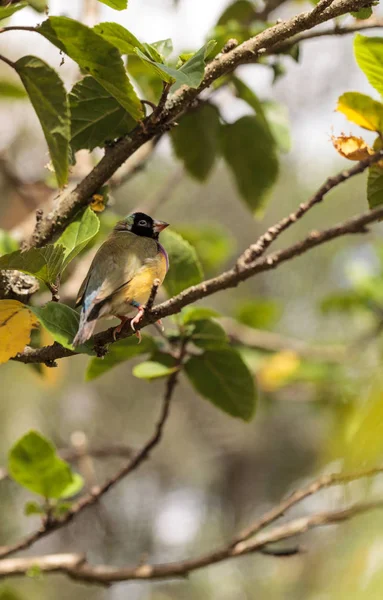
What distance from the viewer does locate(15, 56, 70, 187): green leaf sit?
20.7 inches

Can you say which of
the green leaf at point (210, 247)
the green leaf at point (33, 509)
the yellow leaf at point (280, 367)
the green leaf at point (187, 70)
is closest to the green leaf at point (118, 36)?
the green leaf at point (187, 70)

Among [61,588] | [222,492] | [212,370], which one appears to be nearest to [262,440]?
[222,492]

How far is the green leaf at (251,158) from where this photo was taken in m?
1.02

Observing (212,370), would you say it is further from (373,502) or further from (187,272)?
(373,502)

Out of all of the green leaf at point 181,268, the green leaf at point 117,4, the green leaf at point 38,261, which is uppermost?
the green leaf at point 117,4

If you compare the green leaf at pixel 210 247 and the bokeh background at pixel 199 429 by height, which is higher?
the green leaf at pixel 210 247

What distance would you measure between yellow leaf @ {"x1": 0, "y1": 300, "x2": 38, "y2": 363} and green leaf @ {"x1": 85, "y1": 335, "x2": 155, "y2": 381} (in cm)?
21

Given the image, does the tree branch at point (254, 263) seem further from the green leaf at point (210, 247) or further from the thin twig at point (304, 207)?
the green leaf at point (210, 247)

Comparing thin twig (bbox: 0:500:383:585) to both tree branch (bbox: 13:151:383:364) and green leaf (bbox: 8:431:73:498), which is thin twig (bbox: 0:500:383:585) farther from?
tree branch (bbox: 13:151:383:364)

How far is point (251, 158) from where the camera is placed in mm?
1039

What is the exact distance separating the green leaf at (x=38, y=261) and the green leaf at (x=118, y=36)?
0.19 meters

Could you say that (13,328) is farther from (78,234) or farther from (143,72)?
(143,72)

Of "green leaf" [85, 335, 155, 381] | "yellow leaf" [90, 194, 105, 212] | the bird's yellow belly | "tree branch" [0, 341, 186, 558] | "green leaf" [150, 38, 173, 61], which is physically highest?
"green leaf" [150, 38, 173, 61]

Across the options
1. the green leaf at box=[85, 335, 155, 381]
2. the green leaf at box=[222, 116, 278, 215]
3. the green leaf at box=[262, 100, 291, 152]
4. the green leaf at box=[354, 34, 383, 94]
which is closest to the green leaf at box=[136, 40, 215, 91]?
the green leaf at box=[354, 34, 383, 94]
